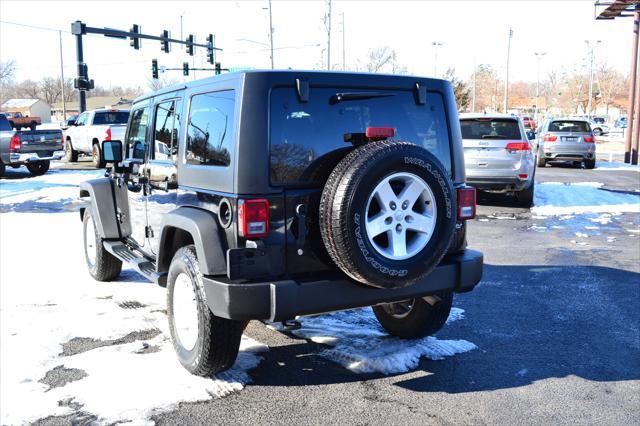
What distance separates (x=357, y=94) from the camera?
3857mm

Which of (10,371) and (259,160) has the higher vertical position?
(259,160)

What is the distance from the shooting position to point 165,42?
3155 cm

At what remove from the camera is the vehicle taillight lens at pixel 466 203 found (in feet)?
14.2

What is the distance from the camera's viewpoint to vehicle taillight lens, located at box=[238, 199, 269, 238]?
3.50 meters

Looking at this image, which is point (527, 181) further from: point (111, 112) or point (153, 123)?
point (111, 112)

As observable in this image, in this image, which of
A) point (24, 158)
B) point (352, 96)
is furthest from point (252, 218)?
point (24, 158)

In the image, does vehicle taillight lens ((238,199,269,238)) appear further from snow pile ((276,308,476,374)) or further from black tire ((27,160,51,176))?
black tire ((27,160,51,176))

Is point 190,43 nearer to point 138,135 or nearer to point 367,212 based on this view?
point 138,135

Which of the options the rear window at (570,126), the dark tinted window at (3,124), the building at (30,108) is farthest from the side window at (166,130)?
the building at (30,108)

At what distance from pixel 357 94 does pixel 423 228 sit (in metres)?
0.94

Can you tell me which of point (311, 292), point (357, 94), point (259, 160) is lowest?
point (311, 292)

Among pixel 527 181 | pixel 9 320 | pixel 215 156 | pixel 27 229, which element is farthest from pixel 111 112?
pixel 215 156

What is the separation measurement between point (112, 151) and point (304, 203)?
2.99m

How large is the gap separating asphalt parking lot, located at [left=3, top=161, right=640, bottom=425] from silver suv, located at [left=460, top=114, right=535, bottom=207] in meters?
4.69
